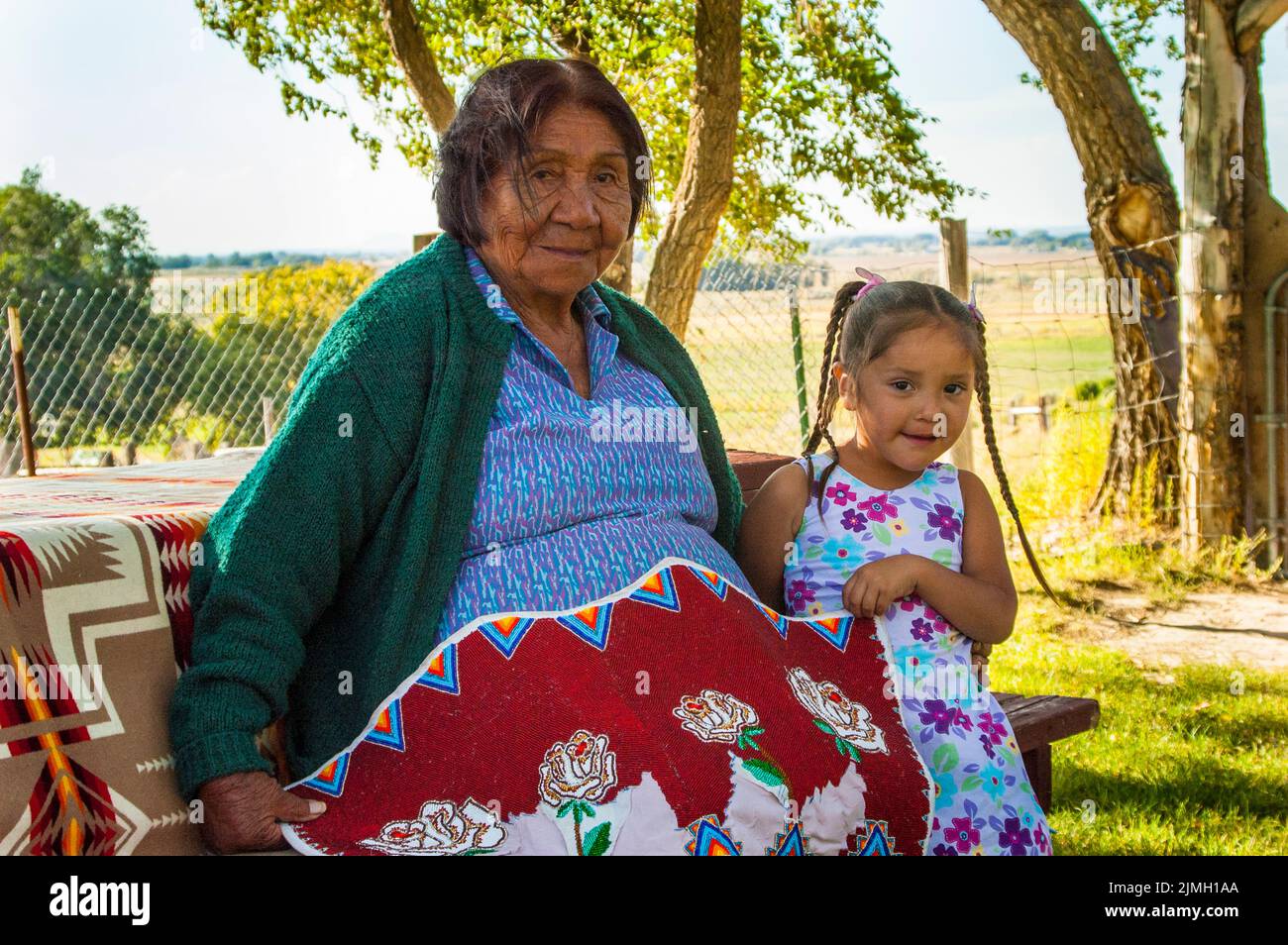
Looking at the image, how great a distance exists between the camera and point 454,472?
2094 mm

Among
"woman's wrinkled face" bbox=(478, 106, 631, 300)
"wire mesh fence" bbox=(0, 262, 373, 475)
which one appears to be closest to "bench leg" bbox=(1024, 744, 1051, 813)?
"woman's wrinkled face" bbox=(478, 106, 631, 300)

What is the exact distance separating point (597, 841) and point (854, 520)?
931 millimetres

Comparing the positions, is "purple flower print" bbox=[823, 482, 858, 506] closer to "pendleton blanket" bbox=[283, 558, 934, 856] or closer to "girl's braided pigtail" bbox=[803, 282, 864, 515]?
"girl's braided pigtail" bbox=[803, 282, 864, 515]

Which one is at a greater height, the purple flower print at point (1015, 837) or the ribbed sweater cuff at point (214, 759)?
the ribbed sweater cuff at point (214, 759)

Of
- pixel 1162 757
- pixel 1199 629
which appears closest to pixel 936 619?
pixel 1162 757

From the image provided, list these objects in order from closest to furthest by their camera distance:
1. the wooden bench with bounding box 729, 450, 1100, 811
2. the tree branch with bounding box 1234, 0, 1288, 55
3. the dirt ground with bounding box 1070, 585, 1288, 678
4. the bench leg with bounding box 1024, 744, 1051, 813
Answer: the wooden bench with bounding box 729, 450, 1100, 811 → the bench leg with bounding box 1024, 744, 1051, 813 → the dirt ground with bounding box 1070, 585, 1288, 678 → the tree branch with bounding box 1234, 0, 1288, 55

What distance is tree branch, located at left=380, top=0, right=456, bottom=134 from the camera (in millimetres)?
7098

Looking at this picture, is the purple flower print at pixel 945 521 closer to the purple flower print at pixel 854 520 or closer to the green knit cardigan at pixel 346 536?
the purple flower print at pixel 854 520

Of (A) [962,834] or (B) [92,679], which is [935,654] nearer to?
(A) [962,834]

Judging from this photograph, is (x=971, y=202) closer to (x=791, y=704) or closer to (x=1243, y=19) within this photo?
(x=1243, y=19)

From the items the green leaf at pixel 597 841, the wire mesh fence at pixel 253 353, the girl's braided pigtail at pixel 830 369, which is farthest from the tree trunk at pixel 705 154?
the green leaf at pixel 597 841

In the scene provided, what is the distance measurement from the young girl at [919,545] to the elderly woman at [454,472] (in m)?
0.17

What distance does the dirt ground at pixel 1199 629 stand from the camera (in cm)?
521

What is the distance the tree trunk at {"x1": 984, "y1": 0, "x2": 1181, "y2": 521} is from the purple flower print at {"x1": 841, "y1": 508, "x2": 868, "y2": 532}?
499 centimetres
